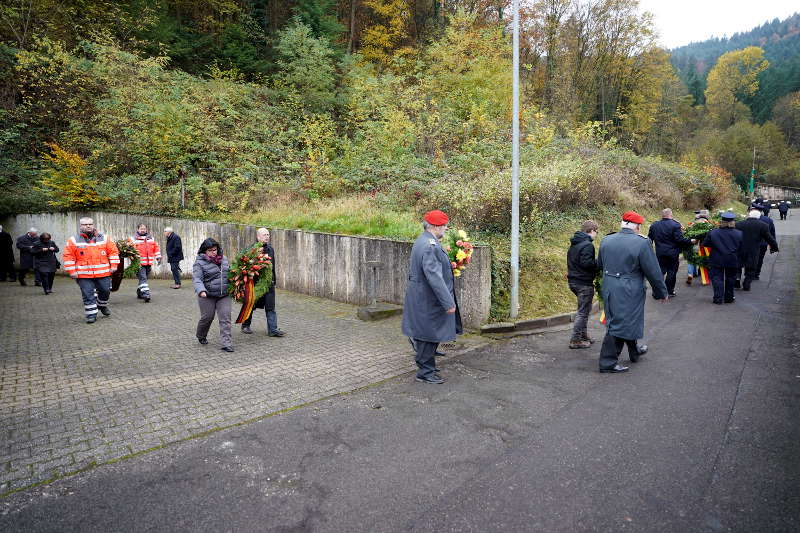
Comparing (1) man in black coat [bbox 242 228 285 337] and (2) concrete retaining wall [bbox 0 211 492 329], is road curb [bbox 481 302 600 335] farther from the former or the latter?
(1) man in black coat [bbox 242 228 285 337]

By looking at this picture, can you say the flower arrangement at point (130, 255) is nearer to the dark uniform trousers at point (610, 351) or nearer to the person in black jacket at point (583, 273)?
the person in black jacket at point (583, 273)

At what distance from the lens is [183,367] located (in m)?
6.82

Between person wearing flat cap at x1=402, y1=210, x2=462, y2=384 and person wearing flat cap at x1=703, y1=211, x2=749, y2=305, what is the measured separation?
7.15m


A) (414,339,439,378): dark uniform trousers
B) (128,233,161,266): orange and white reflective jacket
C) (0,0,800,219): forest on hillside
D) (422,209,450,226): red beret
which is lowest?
(414,339,439,378): dark uniform trousers

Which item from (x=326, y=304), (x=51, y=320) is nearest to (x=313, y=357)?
(x=326, y=304)

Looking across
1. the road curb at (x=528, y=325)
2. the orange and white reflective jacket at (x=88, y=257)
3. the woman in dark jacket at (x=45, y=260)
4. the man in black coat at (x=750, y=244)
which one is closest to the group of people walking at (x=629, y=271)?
the man in black coat at (x=750, y=244)

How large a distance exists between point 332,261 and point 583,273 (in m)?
6.26

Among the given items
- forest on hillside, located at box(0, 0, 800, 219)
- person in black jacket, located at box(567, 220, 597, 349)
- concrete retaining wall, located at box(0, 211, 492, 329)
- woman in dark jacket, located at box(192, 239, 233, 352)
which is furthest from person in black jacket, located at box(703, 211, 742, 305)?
woman in dark jacket, located at box(192, 239, 233, 352)

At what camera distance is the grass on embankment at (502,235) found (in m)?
9.58

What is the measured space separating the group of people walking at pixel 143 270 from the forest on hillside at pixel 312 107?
412 centimetres

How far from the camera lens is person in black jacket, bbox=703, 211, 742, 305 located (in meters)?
9.98

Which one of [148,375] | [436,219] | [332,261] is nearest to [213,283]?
[148,375]

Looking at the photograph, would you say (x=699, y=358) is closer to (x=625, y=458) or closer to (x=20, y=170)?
(x=625, y=458)

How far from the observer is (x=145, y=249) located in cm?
1323
